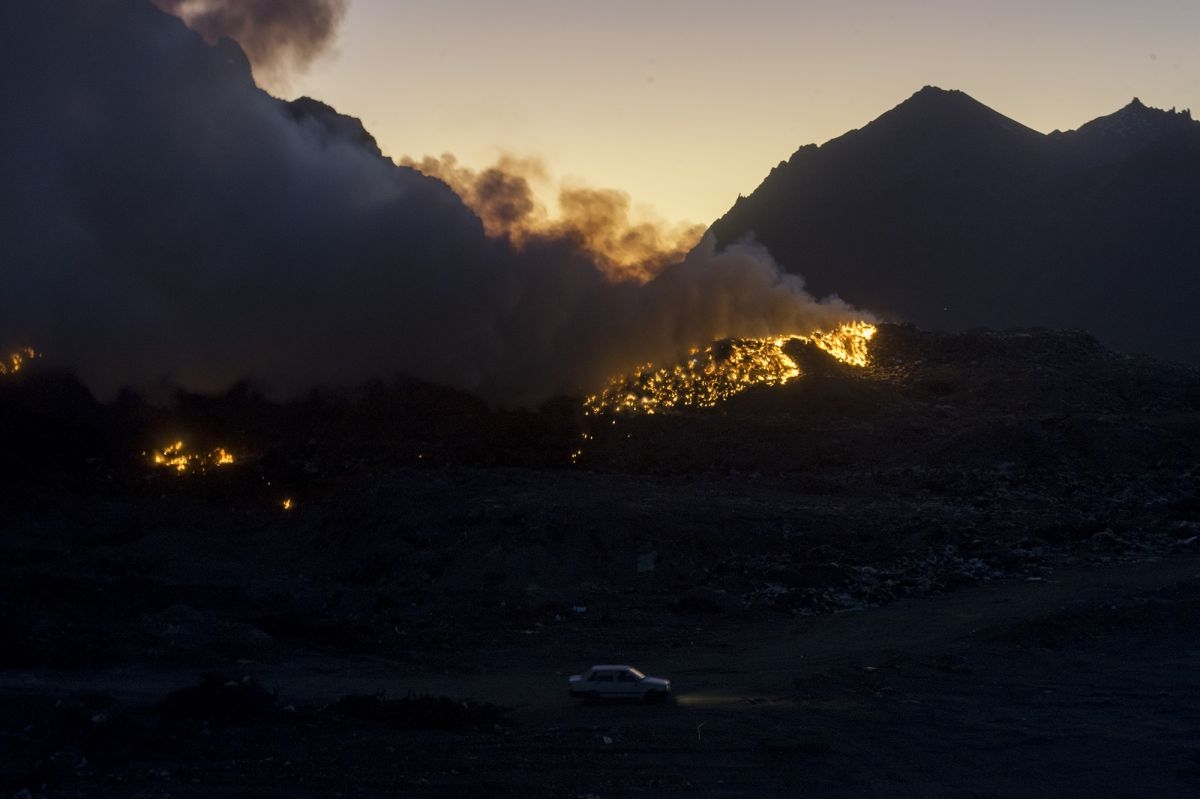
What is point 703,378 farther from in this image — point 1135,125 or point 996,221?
point 1135,125

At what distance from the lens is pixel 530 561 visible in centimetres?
2892

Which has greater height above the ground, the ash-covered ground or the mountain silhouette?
the mountain silhouette

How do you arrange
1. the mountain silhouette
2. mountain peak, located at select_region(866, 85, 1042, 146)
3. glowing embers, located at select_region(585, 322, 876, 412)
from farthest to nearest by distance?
mountain peak, located at select_region(866, 85, 1042, 146)
the mountain silhouette
glowing embers, located at select_region(585, 322, 876, 412)

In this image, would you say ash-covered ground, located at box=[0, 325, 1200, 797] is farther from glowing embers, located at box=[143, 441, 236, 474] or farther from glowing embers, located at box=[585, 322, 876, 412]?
glowing embers, located at box=[585, 322, 876, 412]

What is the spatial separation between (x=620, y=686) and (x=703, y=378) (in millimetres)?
30251

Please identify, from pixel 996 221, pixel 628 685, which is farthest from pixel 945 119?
pixel 628 685

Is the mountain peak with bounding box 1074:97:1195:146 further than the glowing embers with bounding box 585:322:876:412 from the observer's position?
Yes

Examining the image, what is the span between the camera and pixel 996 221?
309ft

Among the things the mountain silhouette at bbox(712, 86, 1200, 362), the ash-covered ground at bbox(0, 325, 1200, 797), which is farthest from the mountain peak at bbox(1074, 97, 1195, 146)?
the ash-covered ground at bbox(0, 325, 1200, 797)

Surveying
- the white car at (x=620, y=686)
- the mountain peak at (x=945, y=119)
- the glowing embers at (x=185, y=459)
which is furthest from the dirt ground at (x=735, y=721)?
the mountain peak at (x=945, y=119)

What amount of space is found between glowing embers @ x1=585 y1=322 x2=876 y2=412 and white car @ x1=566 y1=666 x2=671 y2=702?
27.1 metres

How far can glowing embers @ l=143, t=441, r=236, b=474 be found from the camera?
136 ft

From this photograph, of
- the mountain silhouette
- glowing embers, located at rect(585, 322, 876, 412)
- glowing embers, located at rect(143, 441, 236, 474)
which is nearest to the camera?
glowing embers, located at rect(143, 441, 236, 474)

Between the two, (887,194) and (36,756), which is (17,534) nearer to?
(36,756)
